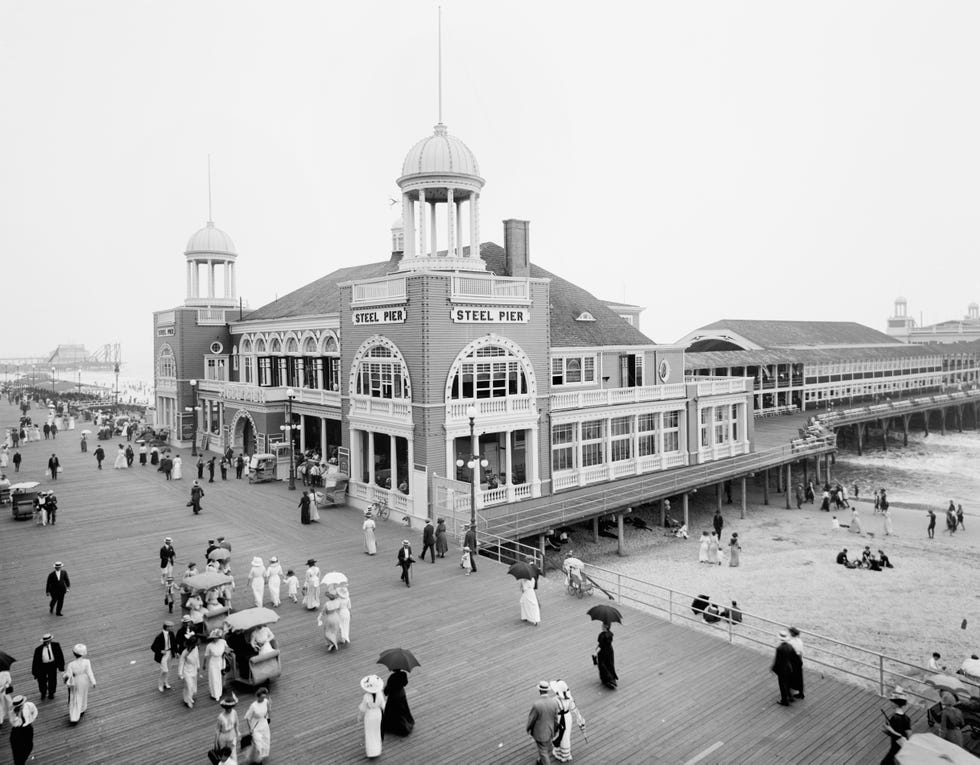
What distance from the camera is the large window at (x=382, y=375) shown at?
99.7 feet

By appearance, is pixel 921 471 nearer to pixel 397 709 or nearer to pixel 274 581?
pixel 274 581

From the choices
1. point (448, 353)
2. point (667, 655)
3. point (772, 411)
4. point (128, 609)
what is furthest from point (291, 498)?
point (772, 411)

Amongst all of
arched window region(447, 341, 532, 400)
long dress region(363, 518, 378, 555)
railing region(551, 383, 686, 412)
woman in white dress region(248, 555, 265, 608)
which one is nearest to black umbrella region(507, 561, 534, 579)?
woman in white dress region(248, 555, 265, 608)

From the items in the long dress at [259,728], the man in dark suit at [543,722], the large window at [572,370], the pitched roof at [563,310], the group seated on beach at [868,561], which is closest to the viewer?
the man in dark suit at [543,722]

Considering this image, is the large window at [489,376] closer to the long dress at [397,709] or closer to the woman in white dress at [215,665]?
the woman in white dress at [215,665]

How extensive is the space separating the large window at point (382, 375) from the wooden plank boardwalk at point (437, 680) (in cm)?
774

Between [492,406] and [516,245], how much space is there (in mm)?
9944

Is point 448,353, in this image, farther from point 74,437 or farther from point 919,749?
point 74,437

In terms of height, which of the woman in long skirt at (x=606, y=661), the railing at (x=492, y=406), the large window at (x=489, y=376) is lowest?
the woman in long skirt at (x=606, y=661)

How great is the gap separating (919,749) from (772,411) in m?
63.6

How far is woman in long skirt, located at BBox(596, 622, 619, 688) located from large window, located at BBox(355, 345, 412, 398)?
16607 millimetres

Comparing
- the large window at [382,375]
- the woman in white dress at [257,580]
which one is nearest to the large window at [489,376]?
the large window at [382,375]

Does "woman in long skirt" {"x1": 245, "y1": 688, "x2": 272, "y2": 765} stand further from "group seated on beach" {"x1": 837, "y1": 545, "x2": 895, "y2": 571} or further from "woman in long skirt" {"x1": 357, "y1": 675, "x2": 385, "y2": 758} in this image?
"group seated on beach" {"x1": 837, "y1": 545, "x2": 895, "y2": 571}

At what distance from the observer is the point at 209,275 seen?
54250 millimetres
